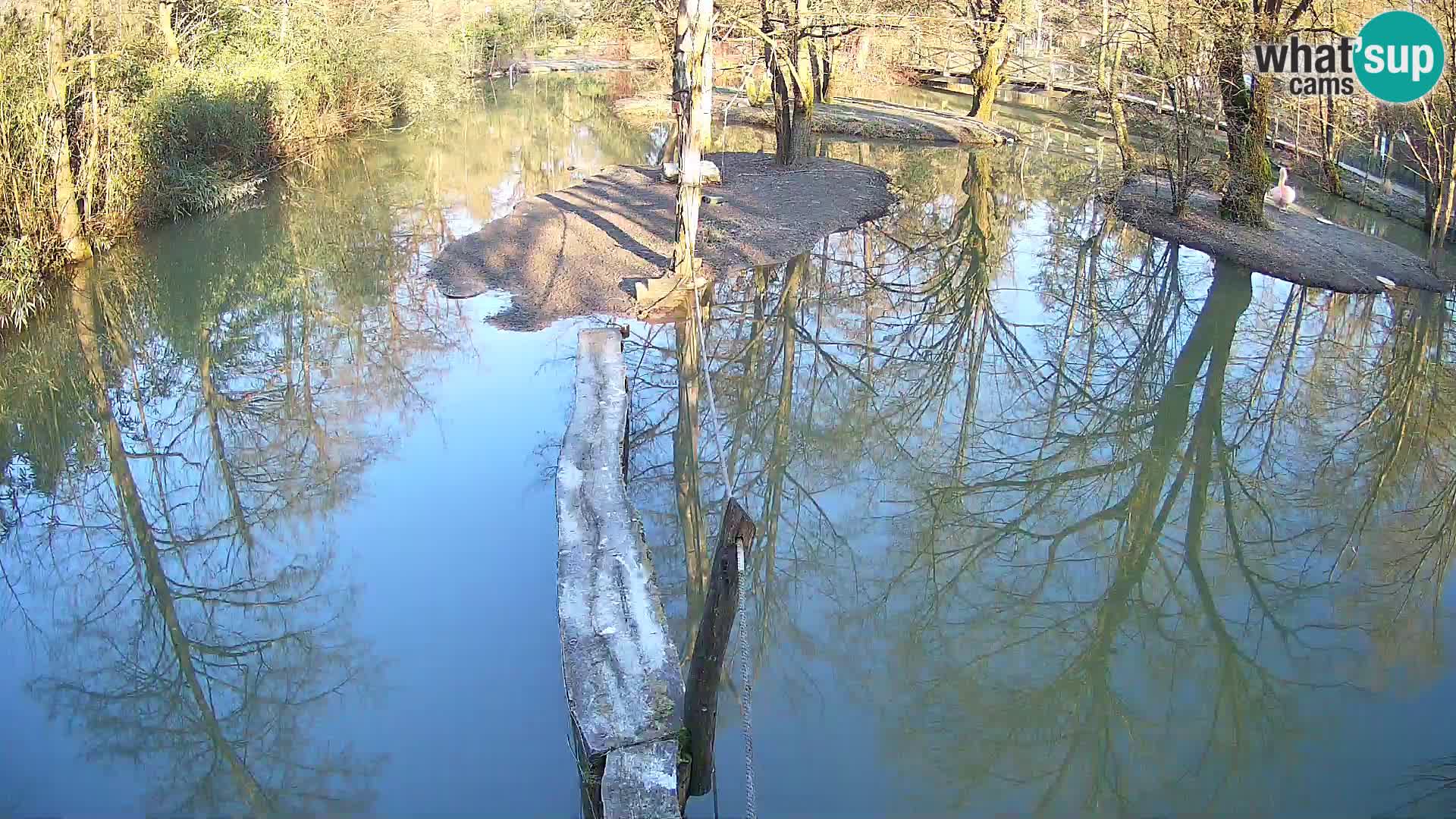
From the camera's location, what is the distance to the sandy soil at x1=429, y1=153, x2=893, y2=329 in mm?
11164

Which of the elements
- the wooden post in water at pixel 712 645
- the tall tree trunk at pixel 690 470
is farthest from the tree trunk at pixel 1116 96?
the wooden post in water at pixel 712 645

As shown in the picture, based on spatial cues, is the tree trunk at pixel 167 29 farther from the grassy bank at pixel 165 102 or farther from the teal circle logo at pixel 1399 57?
the teal circle logo at pixel 1399 57

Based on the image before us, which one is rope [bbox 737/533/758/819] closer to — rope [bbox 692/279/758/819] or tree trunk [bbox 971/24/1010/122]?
rope [bbox 692/279/758/819]

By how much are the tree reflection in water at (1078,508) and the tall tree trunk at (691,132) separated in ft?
2.17

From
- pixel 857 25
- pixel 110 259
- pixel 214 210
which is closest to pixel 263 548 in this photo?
pixel 110 259

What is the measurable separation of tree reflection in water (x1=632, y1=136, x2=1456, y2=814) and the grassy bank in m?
6.77

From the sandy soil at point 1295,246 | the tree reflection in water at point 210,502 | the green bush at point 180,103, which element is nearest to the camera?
the tree reflection in water at point 210,502

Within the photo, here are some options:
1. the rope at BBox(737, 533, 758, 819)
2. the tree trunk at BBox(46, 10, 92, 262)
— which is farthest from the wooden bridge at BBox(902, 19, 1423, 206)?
the tree trunk at BBox(46, 10, 92, 262)

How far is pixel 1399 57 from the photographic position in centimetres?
1317

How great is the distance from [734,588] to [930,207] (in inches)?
524

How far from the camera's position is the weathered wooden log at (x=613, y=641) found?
385 cm

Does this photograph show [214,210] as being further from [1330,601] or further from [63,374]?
[1330,601]

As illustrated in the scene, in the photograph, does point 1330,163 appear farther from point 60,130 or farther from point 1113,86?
point 60,130

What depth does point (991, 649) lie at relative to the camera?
218 inches
